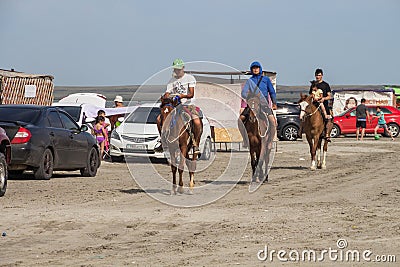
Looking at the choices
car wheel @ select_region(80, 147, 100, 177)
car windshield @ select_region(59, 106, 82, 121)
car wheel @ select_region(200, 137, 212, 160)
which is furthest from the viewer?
car windshield @ select_region(59, 106, 82, 121)

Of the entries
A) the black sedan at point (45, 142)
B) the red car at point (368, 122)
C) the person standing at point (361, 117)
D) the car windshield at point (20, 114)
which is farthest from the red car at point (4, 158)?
the red car at point (368, 122)

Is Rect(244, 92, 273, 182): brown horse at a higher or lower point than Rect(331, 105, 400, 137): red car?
lower

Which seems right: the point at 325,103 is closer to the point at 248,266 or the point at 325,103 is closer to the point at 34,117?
the point at 34,117

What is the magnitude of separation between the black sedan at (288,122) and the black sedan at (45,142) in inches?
939

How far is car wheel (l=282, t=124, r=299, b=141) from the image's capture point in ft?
144

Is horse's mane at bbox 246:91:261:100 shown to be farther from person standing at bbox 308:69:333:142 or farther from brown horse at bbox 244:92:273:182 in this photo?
person standing at bbox 308:69:333:142

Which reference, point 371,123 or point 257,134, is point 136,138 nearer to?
point 257,134

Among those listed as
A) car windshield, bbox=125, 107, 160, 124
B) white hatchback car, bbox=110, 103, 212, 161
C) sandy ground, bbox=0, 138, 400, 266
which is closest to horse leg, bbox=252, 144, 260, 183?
sandy ground, bbox=0, 138, 400, 266

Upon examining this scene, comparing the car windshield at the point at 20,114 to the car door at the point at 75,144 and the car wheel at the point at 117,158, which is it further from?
the car wheel at the point at 117,158

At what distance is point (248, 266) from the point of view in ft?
27.8

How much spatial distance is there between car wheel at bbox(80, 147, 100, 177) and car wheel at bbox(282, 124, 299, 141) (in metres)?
23.6

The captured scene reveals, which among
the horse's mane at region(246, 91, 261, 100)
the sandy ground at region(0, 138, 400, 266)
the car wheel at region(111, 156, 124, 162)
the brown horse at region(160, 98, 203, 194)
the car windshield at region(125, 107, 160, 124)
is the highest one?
the horse's mane at region(246, 91, 261, 100)

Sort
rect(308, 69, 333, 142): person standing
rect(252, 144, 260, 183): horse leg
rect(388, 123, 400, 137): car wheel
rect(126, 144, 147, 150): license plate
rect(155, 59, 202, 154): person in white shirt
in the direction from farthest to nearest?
rect(388, 123, 400, 137): car wheel < rect(126, 144, 147, 150): license plate < rect(308, 69, 333, 142): person standing < rect(252, 144, 260, 183): horse leg < rect(155, 59, 202, 154): person in white shirt

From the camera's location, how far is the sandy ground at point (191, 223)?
9.19 metres
